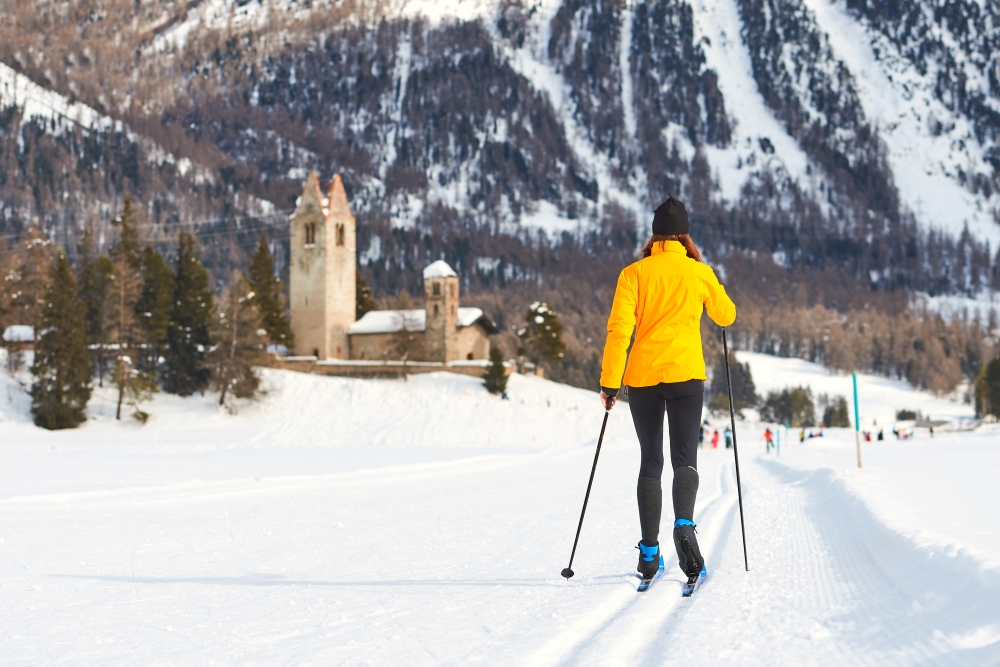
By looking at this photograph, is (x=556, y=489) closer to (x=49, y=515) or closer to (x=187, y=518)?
(x=187, y=518)

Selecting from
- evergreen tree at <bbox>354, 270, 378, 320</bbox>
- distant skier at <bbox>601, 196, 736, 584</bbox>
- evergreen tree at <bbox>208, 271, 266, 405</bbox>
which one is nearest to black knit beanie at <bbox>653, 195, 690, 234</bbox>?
distant skier at <bbox>601, 196, 736, 584</bbox>

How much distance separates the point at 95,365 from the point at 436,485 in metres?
44.2

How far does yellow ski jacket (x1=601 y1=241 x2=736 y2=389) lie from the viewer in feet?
16.1

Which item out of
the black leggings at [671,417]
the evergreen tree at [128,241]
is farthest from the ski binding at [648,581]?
the evergreen tree at [128,241]

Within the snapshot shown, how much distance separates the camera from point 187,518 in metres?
8.56

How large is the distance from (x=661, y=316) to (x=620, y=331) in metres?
0.29

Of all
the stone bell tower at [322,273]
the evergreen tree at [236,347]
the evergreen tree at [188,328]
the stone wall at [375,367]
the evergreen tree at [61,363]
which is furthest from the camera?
the stone bell tower at [322,273]

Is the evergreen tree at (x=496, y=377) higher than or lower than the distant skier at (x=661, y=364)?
lower

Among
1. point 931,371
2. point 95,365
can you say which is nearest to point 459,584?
point 95,365

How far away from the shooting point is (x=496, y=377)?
6125 centimetres

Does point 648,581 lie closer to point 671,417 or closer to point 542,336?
point 671,417

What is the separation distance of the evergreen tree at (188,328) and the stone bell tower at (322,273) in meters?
13.8

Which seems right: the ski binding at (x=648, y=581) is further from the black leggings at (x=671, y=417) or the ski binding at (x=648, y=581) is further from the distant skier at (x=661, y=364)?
the black leggings at (x=671, y=417)

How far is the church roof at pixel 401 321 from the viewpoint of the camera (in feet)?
227
